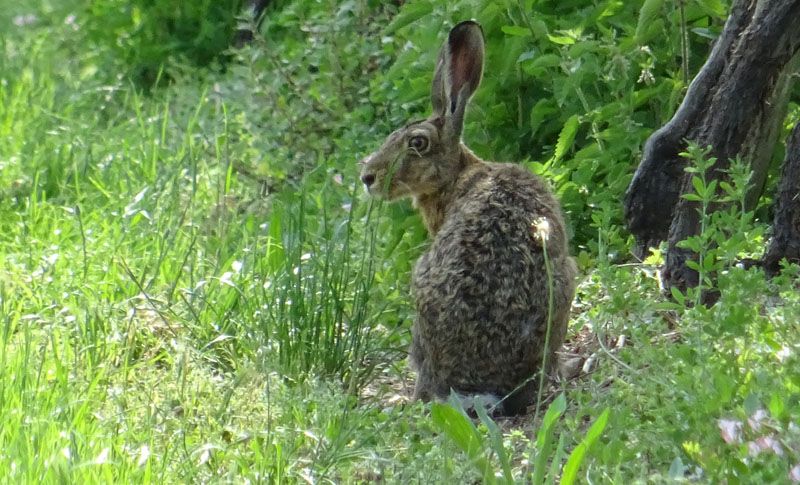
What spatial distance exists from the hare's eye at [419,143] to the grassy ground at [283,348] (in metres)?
0.38

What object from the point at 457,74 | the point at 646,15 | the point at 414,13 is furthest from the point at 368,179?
the point at 646,15

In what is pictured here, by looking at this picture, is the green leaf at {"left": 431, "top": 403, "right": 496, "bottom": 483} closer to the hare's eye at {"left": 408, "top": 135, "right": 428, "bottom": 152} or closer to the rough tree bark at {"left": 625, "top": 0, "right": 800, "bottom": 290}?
the rough tree bark at {"left": 625, "top": 0, "right": 800, "bottom": 290}

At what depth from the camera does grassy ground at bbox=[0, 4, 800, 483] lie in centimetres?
315

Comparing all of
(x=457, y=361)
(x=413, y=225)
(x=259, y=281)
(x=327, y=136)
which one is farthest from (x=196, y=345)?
(x=327, y=136)

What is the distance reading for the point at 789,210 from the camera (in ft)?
14.9

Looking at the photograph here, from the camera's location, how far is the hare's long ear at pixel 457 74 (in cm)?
506

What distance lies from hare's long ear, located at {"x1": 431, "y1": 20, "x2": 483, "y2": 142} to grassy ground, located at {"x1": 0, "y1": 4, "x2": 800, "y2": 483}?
21.9 inches

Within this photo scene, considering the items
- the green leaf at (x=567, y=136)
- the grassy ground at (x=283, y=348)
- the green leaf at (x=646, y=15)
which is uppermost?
the green leaf at (x=646, y=15)

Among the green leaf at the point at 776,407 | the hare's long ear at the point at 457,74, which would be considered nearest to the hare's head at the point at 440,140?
the hare's long ear at the point at 457,74

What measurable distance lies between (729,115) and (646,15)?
581 millimetres

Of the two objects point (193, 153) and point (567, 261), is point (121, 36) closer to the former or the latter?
point (193, 153)

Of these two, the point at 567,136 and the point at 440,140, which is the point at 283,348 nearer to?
the point at 440,140

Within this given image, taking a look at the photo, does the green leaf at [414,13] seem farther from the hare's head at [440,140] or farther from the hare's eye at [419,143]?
the hare's eye at [419,143]

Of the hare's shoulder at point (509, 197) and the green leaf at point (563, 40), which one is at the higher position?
the green leaf at point (563, 40)
